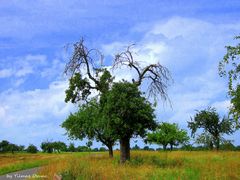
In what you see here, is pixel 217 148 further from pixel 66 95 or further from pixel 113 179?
pixel 113 179

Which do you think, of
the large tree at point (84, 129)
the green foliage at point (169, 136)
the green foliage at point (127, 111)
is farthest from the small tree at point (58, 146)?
the green foliage at point (127, 111)

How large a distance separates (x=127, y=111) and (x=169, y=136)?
49.8 m

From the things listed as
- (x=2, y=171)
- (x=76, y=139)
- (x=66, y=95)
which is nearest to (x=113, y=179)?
(x=2, y=171)

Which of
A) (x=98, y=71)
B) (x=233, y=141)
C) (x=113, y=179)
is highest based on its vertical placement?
(x=98, y=71)

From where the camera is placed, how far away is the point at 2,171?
36.7 m

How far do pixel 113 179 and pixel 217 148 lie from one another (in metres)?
50.6

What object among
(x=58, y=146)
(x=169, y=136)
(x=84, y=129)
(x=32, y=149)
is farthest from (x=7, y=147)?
(x=84, y=129)

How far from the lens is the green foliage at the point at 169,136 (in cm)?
8488

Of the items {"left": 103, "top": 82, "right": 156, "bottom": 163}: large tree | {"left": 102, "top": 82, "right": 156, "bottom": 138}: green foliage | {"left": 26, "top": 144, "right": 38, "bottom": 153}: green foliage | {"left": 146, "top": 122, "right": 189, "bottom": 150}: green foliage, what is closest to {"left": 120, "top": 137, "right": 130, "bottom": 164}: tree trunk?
{"left": 103, "top": 82, "right": 156, "bottom": 163}: large tree

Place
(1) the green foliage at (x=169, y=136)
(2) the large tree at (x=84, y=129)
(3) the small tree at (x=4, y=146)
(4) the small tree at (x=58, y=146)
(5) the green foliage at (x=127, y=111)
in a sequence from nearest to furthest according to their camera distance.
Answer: (5) the green foliage at (x=127, y=111) → (2) the large tree at (x=84, y=129) → (1) the green foliage at (x=169, y=136) → (3) the small tree at (x=4, y=146) → (4) the small tree at (x=58, y=146)

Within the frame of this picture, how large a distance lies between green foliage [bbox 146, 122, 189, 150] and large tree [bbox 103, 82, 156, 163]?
156 ft

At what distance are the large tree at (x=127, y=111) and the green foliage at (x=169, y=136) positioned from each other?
47.4m

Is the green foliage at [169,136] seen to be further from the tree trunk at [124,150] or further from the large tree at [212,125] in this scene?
the tree trunk at [124,150]

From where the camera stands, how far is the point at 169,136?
84.9 meters
